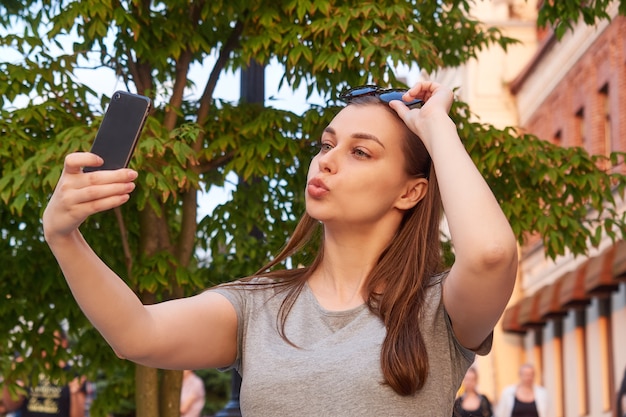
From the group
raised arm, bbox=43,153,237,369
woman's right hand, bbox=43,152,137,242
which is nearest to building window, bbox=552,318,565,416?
raised arm, bbox=43,153,237,369

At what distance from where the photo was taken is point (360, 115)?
287 centimetres

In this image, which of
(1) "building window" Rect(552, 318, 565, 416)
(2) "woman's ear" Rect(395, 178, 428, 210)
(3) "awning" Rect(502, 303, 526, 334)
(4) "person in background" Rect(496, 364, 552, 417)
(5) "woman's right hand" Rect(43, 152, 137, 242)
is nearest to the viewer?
(5) "woman's right hand" Rect(43, 152, 137, 242)

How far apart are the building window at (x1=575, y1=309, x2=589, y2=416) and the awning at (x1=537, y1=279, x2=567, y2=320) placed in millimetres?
489

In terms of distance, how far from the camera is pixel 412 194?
2924 millimetres

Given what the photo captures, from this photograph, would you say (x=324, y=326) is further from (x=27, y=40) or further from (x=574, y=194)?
(x=574, y=194)

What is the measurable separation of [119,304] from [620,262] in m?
18.1

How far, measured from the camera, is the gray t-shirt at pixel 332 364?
8.38 ft

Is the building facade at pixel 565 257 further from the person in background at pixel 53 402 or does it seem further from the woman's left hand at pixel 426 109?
the woman's left hand at pixel 426 109

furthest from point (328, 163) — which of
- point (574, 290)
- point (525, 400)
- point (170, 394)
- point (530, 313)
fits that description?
point (530, 313)

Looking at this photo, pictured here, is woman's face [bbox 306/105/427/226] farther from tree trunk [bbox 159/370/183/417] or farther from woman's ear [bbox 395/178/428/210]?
A: tree trunk [bbox 159/370/183/417]

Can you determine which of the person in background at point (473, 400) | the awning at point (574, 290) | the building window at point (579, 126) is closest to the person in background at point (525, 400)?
the person in background at point (473, 400)

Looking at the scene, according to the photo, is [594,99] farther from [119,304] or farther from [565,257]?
[119,304]

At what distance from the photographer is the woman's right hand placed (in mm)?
2234

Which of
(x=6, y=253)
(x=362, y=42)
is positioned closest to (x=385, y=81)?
(x=362, y=42)
